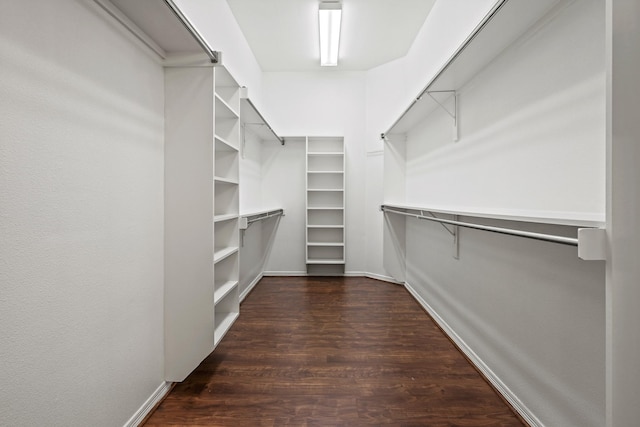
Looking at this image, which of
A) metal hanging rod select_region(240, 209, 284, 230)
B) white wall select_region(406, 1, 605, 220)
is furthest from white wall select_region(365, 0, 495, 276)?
metal hanging rod select_region(240, 209, 284, 230)

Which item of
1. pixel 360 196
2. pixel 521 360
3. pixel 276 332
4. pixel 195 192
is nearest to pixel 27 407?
pixel 195 192

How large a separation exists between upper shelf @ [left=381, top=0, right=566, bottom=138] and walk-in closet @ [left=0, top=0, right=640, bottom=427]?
2 centimetres

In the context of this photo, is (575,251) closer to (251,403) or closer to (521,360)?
(521,360)

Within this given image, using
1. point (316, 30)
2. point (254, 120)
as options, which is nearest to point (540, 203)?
point (254, 120)

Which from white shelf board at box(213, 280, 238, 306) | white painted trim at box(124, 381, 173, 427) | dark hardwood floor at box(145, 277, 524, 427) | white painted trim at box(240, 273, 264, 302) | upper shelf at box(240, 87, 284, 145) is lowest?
dark hardwood floor at box(145, 277, 524, 427)

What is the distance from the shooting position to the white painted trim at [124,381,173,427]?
4.88 ft

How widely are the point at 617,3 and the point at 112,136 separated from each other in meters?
1.88

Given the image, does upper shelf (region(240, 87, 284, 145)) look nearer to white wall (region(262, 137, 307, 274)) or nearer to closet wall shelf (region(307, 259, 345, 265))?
white wall (region(262, 137, 307, 274))

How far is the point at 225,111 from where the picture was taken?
222cm

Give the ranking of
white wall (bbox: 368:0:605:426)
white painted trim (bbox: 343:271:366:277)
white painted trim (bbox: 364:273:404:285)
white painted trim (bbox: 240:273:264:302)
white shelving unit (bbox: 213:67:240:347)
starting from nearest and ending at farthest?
white wall (bbox: 368:0:605:426), white shelving unit (bbox: 213:67:240:347), white painted trim (bbox: 240:273:264:302), white painted trim (bbox: 364:273:404:285), white painted trim (bbox: 343:271:366:277)

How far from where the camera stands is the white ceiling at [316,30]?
10.3 ft

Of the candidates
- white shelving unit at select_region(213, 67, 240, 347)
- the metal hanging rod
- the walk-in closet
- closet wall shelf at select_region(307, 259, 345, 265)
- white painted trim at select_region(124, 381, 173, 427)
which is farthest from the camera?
closet wall shelf at select_region(307, 259, 345, 265)

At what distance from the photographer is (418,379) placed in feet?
6.27

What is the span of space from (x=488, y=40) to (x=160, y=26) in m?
1.68
